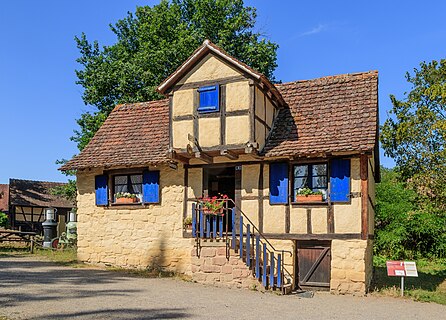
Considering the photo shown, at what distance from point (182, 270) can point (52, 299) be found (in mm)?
6001

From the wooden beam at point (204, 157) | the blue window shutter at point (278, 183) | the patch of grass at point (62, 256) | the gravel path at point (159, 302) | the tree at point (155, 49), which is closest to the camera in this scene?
the gravel path at point (159, 302)

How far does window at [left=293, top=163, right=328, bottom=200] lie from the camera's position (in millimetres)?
15062

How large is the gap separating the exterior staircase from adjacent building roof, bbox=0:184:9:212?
33696mm

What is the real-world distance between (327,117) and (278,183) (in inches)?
103

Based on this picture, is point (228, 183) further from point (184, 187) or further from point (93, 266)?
point (93, 266)

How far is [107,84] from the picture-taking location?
2844cm

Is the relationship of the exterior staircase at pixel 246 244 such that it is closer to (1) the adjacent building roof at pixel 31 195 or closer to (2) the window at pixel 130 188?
(2) the window at pixel 130 188

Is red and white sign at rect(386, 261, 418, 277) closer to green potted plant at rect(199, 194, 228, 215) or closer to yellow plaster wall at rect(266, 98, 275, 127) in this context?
green potted plant at rect(199, 194, 228, 215)

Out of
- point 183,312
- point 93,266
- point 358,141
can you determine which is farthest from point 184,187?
point 183,312

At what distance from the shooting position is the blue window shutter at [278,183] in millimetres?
15359

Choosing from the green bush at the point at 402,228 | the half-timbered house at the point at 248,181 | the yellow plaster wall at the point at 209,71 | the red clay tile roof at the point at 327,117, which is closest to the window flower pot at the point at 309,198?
the half-timbered house at the point at 248,181

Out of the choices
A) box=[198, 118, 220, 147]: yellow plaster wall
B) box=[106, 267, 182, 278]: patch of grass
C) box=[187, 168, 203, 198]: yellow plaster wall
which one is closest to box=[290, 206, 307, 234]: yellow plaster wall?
box=[198, 118, 220, 147]: yellow plaster wall

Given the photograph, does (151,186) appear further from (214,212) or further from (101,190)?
(214,212)

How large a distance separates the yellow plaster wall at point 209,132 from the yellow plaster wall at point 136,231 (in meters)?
1.97
